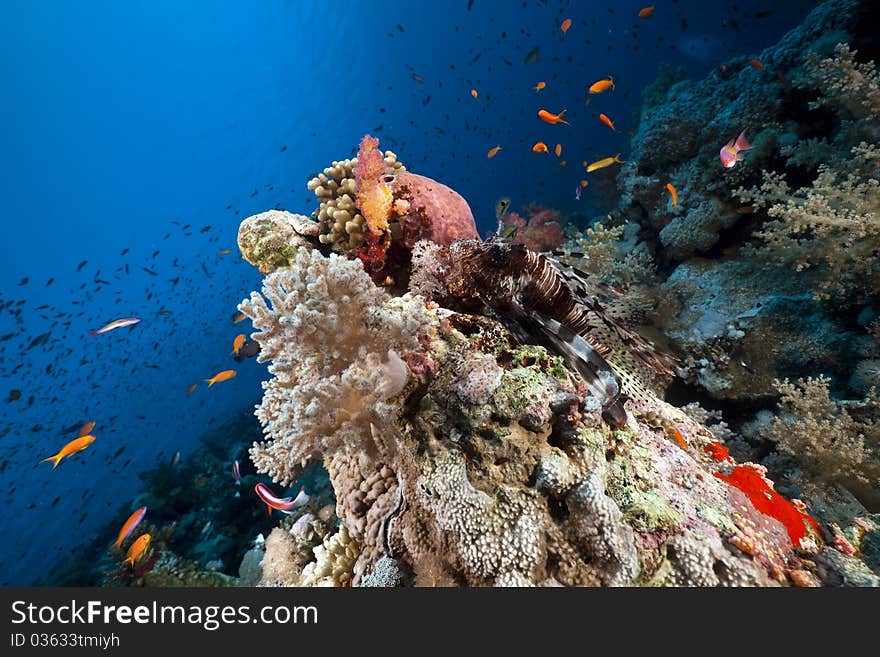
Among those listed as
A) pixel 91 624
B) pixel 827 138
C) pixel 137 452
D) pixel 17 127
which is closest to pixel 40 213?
pixel 17 127

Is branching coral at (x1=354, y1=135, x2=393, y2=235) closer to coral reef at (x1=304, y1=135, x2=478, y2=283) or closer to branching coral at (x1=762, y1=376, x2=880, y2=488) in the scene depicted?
coral reef at (x1=304, y1=135, x2=478, y2=283)

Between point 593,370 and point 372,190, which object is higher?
point 372,190

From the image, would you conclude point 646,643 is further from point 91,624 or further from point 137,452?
point 137,452

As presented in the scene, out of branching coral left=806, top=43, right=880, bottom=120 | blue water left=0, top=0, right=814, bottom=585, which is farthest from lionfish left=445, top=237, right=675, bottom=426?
blue water left=0, top=0, right=814, bottom=585

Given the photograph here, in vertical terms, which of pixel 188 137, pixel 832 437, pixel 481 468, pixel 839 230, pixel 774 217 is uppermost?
pixel 188 137

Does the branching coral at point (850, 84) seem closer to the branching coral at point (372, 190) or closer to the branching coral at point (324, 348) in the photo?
the branching coral at point (372, 190)

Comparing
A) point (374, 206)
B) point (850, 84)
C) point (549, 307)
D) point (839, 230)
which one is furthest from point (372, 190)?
point (850, 84)

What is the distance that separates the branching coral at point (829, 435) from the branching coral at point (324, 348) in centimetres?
382

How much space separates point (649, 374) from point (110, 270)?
6737 cm

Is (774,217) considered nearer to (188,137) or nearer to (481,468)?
(481,468)

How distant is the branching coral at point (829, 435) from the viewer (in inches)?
123

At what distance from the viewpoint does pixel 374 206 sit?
342 cm

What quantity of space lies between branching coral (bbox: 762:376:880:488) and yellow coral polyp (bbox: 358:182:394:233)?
4239 millimetres

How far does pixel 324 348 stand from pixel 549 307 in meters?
1.43
